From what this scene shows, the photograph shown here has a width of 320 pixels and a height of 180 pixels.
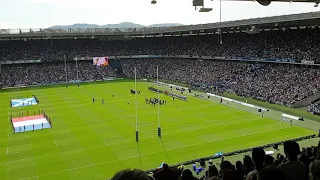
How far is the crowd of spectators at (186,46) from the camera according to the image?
53.3 m

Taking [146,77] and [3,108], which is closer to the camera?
[3,108]

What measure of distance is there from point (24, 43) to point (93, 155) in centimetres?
6408

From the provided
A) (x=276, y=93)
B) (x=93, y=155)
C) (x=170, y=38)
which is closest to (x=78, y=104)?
(x=93, y=155)

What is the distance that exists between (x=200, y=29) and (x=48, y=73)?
35.4 metres

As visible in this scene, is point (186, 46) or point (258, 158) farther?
point (186, 46)

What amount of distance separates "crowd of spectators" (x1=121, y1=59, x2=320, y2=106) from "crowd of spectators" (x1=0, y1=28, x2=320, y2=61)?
6.85 ft

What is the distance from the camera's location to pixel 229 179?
6.55 metres

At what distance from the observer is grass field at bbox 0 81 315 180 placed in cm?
2438

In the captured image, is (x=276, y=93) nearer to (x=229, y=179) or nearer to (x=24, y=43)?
(x=229, y=179)

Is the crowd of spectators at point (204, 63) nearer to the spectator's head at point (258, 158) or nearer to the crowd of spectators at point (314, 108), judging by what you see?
the crowd of spectators at point (314, 108)

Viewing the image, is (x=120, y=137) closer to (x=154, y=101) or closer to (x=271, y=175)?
(x=154, y=101)

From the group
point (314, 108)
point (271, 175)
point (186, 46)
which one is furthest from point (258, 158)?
point (186, 46)

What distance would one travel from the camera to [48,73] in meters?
74.5

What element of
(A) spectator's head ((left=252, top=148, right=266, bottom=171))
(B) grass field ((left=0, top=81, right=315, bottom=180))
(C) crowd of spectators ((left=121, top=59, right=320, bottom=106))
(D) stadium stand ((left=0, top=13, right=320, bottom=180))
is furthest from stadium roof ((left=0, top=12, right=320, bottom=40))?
(A) spectator's head ((left=252, top=148, right=266, bottom=171))
